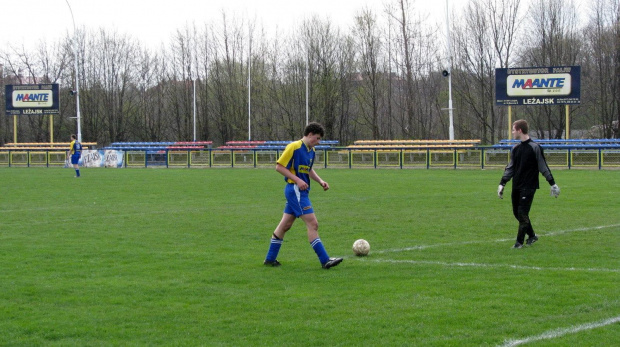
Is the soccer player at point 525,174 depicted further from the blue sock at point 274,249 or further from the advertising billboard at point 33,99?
the advertising billboard at point 33,99

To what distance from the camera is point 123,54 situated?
64.0m

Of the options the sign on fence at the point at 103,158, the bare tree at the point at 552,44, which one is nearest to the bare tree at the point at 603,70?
the bare tree at the point at 552,44

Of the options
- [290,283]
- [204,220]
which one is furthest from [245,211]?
[290,283]

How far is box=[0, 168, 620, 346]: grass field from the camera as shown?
5738 mm

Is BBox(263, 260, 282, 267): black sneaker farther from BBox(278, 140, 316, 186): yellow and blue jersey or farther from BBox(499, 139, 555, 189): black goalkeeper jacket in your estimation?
BBox(499, 139, 555, 189): black goalkeeper jacket

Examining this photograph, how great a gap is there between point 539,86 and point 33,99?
37271 millimetres

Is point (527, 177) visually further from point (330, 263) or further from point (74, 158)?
point (74, 158)

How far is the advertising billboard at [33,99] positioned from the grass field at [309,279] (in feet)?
134

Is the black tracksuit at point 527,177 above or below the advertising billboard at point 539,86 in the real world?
below

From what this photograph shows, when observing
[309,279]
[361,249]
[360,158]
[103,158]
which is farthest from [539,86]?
[309,279]

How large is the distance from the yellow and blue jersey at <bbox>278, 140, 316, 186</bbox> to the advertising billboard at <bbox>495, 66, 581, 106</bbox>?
34.4 metres

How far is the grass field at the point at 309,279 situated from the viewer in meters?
5.74

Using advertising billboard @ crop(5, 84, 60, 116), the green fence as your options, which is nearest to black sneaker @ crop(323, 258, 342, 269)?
the green fence

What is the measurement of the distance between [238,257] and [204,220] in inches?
184
